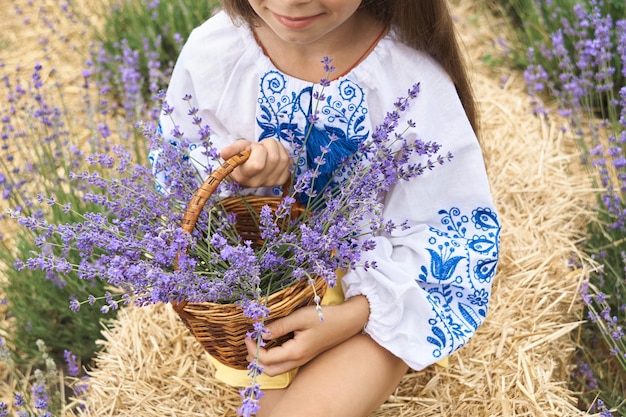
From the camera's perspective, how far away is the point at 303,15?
1.64 meters

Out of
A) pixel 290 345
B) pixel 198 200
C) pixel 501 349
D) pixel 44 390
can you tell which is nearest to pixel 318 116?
pixel 198 200

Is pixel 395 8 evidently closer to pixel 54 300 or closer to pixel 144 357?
pixel 144 357

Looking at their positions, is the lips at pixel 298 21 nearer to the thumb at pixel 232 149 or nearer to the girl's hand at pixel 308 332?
the thumb at pixel 232 149

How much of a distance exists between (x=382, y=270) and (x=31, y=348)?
1286mm

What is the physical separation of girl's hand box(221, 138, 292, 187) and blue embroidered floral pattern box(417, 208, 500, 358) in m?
0.42

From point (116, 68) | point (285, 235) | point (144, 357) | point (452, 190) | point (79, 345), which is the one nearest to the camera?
point (285, 235)

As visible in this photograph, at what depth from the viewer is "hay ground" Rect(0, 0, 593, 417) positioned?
2.06m

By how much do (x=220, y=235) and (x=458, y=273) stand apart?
64cm

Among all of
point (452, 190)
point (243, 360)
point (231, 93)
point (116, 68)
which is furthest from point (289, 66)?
point (116, 68)

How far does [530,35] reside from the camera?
3.32 meters

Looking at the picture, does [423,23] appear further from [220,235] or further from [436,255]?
[220,235]

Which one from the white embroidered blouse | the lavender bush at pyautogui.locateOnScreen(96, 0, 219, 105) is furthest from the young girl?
the lavender bush at pyautogui.locateOnScreen(96, 0, 219, 105)

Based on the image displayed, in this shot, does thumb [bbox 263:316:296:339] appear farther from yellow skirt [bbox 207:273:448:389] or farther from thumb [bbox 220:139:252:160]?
thumb [bbox 220:139:252:160]

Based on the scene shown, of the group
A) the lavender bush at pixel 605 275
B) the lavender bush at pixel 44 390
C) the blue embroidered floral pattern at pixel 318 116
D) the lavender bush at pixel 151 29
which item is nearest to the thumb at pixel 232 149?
the blue embroidered floral pattern at pixel 318 116
